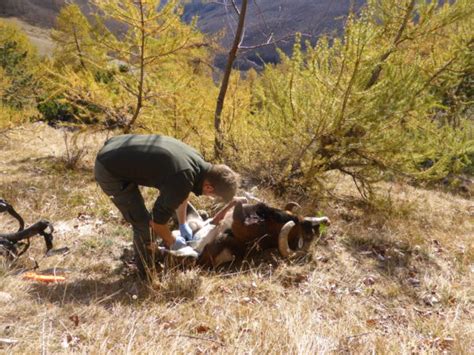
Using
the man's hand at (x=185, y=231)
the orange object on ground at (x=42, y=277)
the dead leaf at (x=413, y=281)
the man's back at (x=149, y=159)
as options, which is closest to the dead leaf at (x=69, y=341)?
the orange object on ground at (x=42, y=277)

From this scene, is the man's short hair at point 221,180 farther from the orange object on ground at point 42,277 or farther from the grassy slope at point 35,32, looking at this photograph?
the grassy slope at point 35,32

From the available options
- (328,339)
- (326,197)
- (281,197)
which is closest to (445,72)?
(326,197)

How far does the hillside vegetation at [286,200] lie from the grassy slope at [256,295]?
18mm

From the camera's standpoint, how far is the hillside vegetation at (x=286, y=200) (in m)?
2.77

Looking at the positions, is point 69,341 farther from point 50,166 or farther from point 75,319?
point 50,166

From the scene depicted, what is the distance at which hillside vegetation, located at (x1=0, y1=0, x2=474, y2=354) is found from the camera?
2.77 m

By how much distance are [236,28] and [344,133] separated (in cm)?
276

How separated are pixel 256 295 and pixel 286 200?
2.73 m

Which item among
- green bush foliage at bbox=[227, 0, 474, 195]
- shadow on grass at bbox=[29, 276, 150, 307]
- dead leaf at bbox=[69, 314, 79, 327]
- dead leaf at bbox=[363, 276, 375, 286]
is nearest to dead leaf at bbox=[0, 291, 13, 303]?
shadow on grass at bbox=[29, 276, 150, 307]

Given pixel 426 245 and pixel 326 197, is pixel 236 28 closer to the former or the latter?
pixel 326 197

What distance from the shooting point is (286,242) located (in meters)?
3.94

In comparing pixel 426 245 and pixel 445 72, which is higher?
pixel 445 72

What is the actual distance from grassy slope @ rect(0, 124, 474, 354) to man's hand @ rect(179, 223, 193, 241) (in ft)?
1.63

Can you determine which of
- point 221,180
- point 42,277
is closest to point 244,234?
point 221,180
